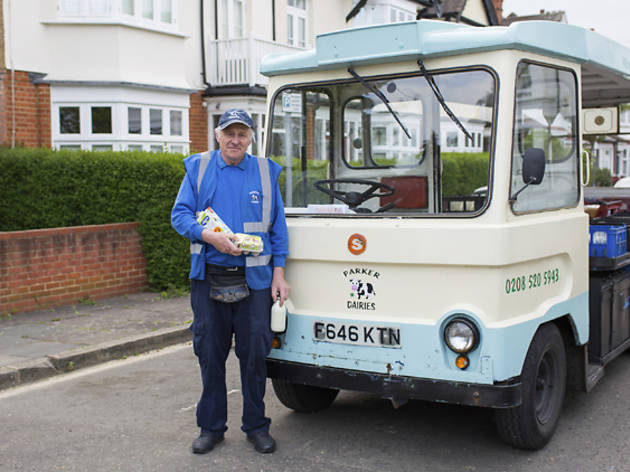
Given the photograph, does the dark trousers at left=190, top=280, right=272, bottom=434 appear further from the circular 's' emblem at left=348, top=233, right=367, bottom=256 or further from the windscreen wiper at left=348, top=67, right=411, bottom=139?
the windscreen wiper at left=348, top=67, right=411, bottom=139

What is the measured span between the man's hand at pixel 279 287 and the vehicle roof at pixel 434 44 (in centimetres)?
127

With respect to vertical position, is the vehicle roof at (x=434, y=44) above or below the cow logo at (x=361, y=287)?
above

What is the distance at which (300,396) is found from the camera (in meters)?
5.18

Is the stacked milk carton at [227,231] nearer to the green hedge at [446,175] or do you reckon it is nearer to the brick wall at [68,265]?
the green hedge at [446,175]

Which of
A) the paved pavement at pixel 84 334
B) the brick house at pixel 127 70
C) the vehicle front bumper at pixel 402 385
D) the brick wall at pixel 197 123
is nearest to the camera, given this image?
the vehicle front bumper at pixel 402 385

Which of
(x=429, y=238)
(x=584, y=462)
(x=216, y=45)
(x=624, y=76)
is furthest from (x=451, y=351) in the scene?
(x=216, y=45)

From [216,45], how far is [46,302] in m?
8.99

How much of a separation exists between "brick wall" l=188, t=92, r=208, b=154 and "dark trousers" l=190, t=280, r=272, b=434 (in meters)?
11.8

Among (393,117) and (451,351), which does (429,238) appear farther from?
(393,117)

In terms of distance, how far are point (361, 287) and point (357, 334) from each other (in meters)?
0.27

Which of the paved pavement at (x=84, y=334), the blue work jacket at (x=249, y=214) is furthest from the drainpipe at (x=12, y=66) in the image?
the blue work jacket at (x=249, y=214)

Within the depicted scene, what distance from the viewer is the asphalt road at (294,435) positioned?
4.39 m

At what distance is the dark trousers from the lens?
14.6ft

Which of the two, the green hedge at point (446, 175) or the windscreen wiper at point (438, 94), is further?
the green hedge at point (446, 175)
